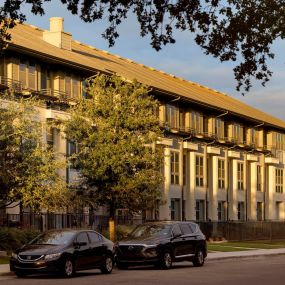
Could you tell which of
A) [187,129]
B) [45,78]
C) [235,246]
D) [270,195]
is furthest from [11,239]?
[270,195]

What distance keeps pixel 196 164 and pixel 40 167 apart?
3544cm

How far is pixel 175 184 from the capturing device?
65.2m

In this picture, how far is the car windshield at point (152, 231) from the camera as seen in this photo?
1210 inches

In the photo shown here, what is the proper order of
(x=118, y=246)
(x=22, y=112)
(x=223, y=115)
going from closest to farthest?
(x=118, y=246) < (x=22, y=112) < (x=223, y=115)

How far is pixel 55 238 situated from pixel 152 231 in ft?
15.7

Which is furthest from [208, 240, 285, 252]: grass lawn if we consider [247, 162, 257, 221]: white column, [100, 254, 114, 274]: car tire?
[247, 162, 257, 221]: white column

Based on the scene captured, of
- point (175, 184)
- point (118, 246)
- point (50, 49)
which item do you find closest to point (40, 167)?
point (118, 246)

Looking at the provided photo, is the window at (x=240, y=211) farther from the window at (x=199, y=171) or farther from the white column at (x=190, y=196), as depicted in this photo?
the white column at (x=190, y=196)

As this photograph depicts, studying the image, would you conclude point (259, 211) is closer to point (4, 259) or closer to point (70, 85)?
point (70, 85)

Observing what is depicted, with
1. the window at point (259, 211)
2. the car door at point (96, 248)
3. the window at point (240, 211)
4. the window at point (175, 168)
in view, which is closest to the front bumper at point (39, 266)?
the car door at point (96, 248)

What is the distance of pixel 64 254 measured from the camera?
26.3 m

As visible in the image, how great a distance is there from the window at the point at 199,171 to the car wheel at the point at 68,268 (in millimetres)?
42467

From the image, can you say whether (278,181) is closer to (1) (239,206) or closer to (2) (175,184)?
(1) (239,206)

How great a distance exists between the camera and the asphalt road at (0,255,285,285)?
24.2m
